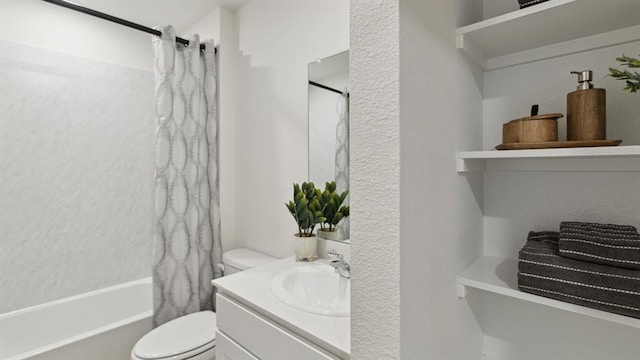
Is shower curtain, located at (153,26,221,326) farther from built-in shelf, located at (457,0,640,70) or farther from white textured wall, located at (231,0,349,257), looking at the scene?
built-in shelf, located at (457,0,640,70)

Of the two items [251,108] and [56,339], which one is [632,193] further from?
[56,339]

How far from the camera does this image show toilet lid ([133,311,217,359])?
149 centimetres

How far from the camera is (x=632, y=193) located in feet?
2.68

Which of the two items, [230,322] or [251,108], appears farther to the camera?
[251,108]

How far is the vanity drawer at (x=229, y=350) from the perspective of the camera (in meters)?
1.17

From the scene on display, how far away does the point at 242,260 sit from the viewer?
1.96m

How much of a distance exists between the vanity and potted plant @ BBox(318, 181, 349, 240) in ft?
0.54

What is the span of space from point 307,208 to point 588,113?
3.77 feet

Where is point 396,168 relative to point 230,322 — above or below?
above

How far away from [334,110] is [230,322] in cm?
107

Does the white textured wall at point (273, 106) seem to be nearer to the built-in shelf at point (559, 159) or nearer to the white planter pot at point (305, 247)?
A: the white planter pot at point (305, 247)

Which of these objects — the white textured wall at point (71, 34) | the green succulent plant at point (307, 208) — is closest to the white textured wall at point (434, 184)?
the green succulent plant at point (307, 208)

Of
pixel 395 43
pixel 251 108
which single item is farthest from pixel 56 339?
pixel 395 43

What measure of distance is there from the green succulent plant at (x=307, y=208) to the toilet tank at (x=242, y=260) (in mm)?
464
